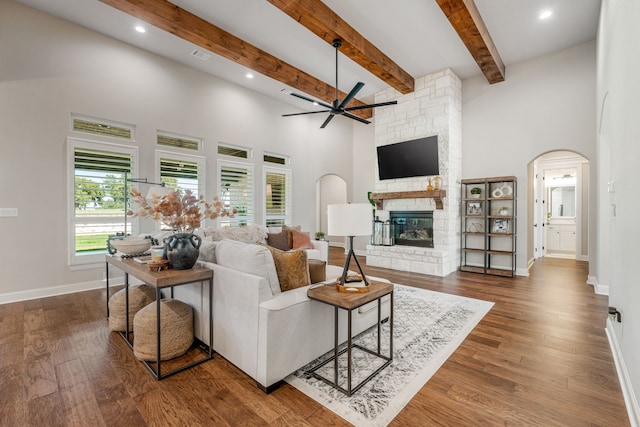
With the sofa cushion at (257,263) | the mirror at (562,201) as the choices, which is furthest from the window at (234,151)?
the mirror at (562,201)

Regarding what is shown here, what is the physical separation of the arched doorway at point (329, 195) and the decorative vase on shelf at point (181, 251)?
7487 mm

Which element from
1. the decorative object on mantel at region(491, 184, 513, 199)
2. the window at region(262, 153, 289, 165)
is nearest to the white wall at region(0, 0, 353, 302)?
the window at region(262, 153, 289, 165)

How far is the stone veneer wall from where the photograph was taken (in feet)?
18.2

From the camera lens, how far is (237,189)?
6254 mm

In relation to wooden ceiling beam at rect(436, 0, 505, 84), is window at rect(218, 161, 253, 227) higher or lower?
lower

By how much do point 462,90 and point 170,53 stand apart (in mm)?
5659

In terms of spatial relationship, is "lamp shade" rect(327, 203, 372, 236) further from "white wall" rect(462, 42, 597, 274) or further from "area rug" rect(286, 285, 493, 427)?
"white wall" rect(462, 42, 597, 274)

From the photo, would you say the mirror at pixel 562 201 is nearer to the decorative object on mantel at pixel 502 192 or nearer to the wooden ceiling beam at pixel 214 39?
the decorative object on mantel at pixel 502 192

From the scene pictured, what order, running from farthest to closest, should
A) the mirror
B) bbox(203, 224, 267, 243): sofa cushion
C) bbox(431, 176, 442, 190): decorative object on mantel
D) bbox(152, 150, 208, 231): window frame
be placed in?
the mirror, bbox(431, 176, 442, 190): decorative object on mantel, bbox(152, 150, 208, 231): window frame, bbox(203, 224, 267, 243): sofa cushion

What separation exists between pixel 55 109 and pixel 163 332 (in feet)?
12.9

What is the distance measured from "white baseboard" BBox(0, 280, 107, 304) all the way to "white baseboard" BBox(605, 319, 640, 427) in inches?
235

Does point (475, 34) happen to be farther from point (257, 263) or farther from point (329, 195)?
point (329, 195)

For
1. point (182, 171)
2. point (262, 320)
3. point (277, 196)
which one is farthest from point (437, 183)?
point (182, 171)

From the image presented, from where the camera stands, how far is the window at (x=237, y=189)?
19.7ft
